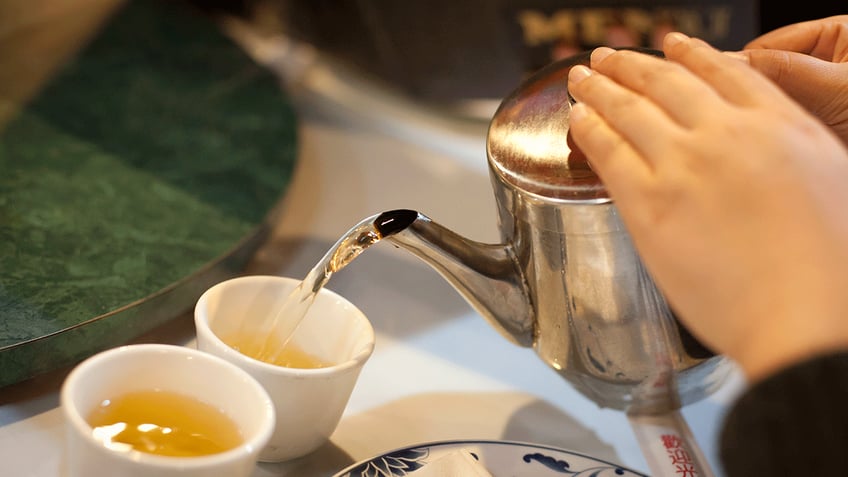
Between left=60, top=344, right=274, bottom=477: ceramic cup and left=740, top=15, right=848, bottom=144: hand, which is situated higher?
left=740, top=15, right=848, bottom=144: hand

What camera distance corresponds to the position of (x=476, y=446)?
0.57 m

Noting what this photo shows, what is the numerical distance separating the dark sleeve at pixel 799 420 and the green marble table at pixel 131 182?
1.44 feet

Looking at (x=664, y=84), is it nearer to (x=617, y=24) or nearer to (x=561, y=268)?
(x=561, y=268)

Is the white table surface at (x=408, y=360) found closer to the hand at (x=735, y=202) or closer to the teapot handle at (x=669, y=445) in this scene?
the teapot handle at (x=669, y=445)

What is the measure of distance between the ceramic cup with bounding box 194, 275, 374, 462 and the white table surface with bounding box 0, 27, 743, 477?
0.14 feet

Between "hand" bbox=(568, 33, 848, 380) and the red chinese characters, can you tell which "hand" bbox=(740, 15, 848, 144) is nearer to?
"hand" bbox=(568, 33, 848, 380)

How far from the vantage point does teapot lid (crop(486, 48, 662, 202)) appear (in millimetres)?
493

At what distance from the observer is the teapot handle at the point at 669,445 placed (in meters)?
0.60

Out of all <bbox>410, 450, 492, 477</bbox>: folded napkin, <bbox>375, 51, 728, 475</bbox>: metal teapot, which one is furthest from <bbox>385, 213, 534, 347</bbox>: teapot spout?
<bbox>410, 450, 492, 477</bbox>: folded napkin

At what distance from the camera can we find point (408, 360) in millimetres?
694

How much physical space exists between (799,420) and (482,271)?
0.80ft

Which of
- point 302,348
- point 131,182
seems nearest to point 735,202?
point 302,348

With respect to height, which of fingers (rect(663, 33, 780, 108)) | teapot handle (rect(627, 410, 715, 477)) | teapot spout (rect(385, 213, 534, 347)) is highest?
→ fingers (rect(663, 33, 780, 108))

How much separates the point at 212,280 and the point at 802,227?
0.47 m
